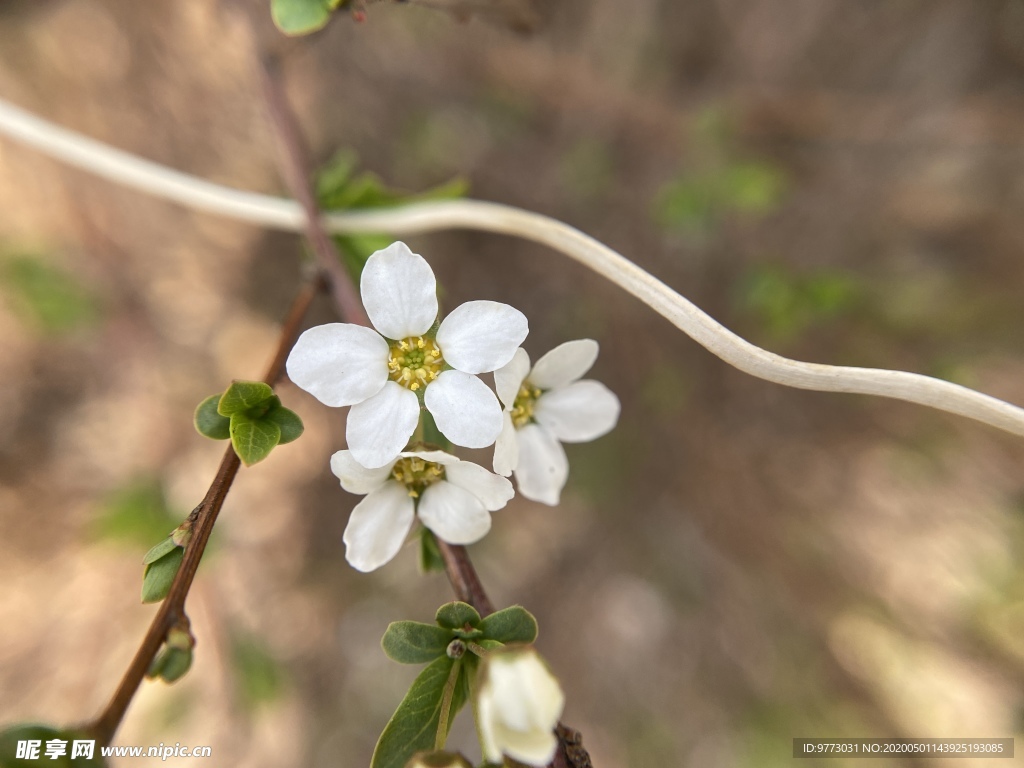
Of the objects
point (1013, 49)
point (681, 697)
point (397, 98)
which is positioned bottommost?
point (681, 697)

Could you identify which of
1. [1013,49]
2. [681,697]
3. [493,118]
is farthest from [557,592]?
[1013,49]

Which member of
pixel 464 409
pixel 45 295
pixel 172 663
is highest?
pixel 45 295

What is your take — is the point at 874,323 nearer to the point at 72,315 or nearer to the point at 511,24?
the point at 511,24

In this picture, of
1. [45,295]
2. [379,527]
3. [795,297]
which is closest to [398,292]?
[379,527]

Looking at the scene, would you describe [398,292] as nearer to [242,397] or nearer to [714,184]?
[242,397]

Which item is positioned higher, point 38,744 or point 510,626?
point 510,626

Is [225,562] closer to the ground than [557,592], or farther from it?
closer to the ground

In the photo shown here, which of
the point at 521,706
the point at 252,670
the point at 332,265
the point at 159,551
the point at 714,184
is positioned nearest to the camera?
the point at 521,706
